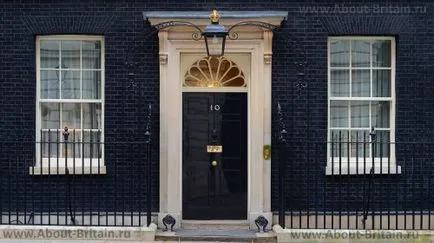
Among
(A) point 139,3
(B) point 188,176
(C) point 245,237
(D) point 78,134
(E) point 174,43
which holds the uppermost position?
(A) point 139,3

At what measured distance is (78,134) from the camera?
1188cm

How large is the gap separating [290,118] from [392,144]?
1821 millimetres

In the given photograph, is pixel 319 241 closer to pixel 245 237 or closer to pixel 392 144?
pixel 245 237

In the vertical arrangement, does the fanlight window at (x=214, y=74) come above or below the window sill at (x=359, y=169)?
above

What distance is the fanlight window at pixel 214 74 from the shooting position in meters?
11.8

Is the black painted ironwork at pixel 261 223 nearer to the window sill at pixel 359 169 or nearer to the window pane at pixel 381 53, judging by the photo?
the window sill at pixel 359 169

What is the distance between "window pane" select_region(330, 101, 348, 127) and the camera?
11875 mm

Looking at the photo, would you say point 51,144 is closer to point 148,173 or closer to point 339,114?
point 148,173

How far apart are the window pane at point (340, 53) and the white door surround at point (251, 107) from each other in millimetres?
1146

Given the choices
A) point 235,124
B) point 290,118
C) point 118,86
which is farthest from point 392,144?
point 118,86

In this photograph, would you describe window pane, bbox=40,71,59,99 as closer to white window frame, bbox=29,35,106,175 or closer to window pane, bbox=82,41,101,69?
white window frame, bbox=29,35,106,175

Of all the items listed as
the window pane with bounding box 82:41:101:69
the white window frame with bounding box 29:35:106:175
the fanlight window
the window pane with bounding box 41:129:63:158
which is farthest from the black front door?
the window pane with bounding box 41:129:63:158

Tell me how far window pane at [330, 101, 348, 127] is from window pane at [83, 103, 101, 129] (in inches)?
162

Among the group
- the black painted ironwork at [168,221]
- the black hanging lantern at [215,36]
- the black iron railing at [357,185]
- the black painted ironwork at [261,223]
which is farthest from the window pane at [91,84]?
the black painted ironwork at [261,223]
